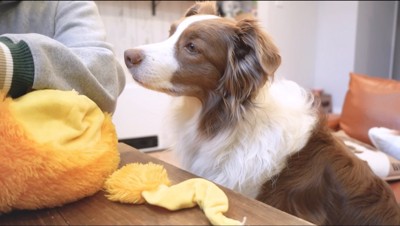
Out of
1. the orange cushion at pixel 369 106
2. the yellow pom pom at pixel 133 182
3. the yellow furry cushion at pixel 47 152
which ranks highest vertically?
the yellow furry cushion at pixel 47 152

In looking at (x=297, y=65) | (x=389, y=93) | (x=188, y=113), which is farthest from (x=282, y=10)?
(x=188, y=113)

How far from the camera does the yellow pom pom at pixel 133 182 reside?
1.81ft

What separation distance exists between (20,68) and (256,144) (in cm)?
65

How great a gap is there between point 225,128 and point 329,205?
0.37 m

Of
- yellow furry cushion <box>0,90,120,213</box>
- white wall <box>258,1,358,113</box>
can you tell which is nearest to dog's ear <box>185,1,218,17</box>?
yellow furry cushion <box>0,90,120,213</box>

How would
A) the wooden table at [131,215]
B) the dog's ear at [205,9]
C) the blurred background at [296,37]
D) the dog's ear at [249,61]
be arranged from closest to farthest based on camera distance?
the wooden table at [131,215]
the dog's ear at [249,61]
the dog's ear at [205,9]
the blurred background at [296,37]

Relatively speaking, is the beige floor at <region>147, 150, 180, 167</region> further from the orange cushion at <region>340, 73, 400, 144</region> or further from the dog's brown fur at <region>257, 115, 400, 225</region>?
the orange cushion at <region>340, 73, 400, 144</region>

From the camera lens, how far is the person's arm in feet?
1.84

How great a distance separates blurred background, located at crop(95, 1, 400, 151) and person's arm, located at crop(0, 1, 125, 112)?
171cm

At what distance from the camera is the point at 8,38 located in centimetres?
61

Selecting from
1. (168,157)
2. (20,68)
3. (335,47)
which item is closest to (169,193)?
(20,68)

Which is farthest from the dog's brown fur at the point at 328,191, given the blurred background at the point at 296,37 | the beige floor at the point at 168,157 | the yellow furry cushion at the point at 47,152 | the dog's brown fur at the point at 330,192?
the blurred background at the point at 296,37

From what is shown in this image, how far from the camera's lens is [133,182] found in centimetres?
57

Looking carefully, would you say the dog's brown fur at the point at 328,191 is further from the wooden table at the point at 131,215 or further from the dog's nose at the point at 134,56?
the wooden table at the point at 131,215
